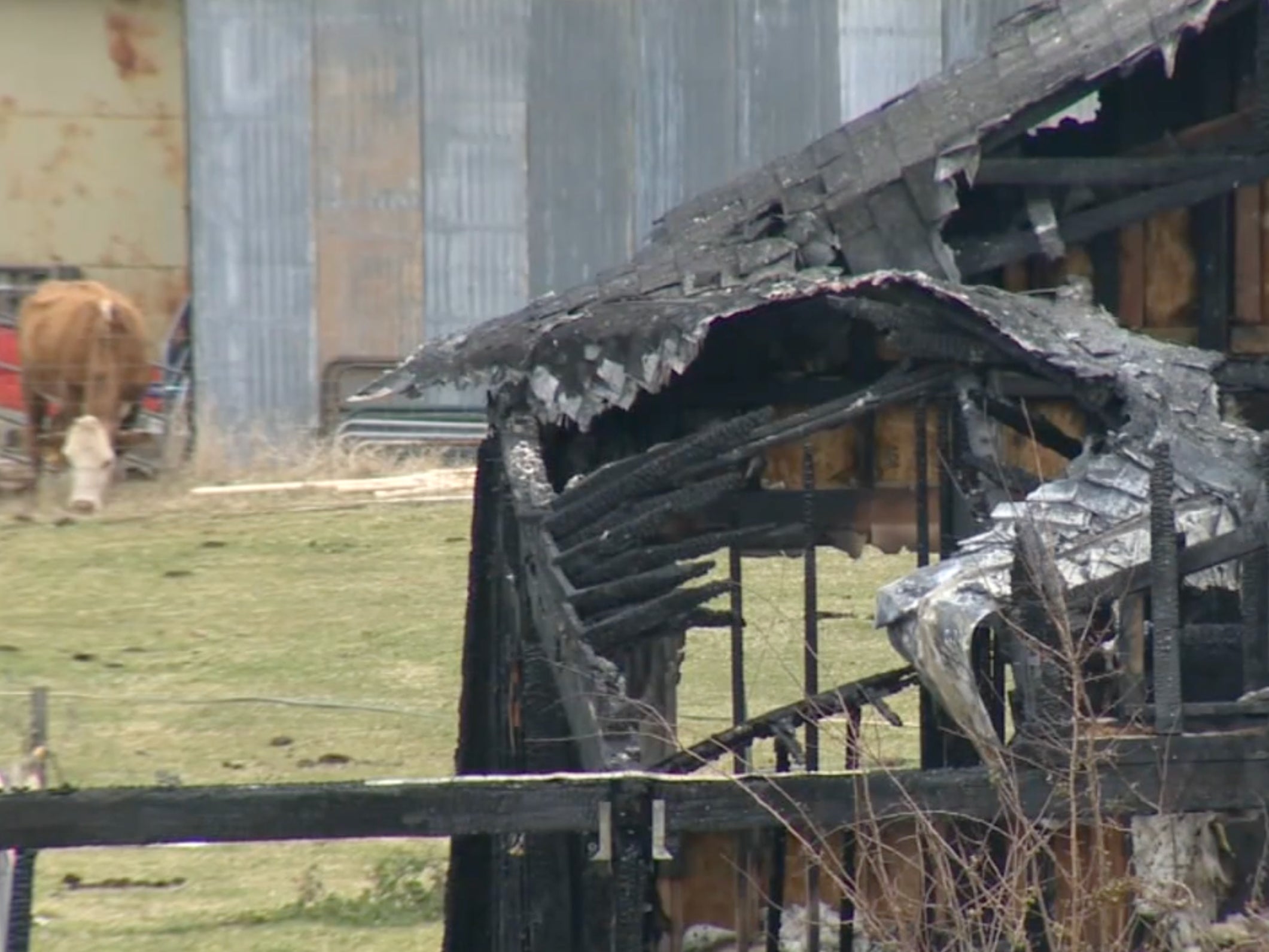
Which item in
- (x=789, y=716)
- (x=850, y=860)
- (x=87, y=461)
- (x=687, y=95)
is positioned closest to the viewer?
(x=850, y=860)

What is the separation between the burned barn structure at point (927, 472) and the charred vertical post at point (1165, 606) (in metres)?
0.01

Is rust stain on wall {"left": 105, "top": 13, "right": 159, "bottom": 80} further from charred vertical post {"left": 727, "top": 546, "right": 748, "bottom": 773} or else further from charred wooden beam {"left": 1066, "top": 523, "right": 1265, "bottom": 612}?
charred wooden beam {"left": 1066, "top": 523, "right": 1265, "bottom": 612}

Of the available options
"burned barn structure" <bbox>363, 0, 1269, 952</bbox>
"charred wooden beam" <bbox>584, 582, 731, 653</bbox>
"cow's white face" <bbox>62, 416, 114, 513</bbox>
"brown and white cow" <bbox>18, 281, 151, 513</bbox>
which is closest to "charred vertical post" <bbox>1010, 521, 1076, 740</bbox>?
"burned barn structure" <bbox>363, 0, 1269, 952</bbox>

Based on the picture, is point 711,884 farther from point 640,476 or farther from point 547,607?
point 547,607

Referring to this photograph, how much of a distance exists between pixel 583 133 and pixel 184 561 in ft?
23.2

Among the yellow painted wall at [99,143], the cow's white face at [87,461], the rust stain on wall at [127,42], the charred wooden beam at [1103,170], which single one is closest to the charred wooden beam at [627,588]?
the charred wooden beam at [1103,170]

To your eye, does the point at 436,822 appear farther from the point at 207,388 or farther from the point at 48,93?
the point at 48,93

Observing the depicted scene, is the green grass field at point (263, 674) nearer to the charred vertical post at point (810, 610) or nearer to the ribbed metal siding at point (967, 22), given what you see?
the charred vertical post at point (810, 610)

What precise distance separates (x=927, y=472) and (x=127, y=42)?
1948 cm

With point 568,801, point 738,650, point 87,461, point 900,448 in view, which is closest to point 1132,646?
point 568,801

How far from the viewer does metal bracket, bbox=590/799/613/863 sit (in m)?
5.82

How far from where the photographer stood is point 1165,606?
6266 millimetres

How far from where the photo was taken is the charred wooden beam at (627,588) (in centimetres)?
716

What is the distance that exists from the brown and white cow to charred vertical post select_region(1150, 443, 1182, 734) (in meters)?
19.0
